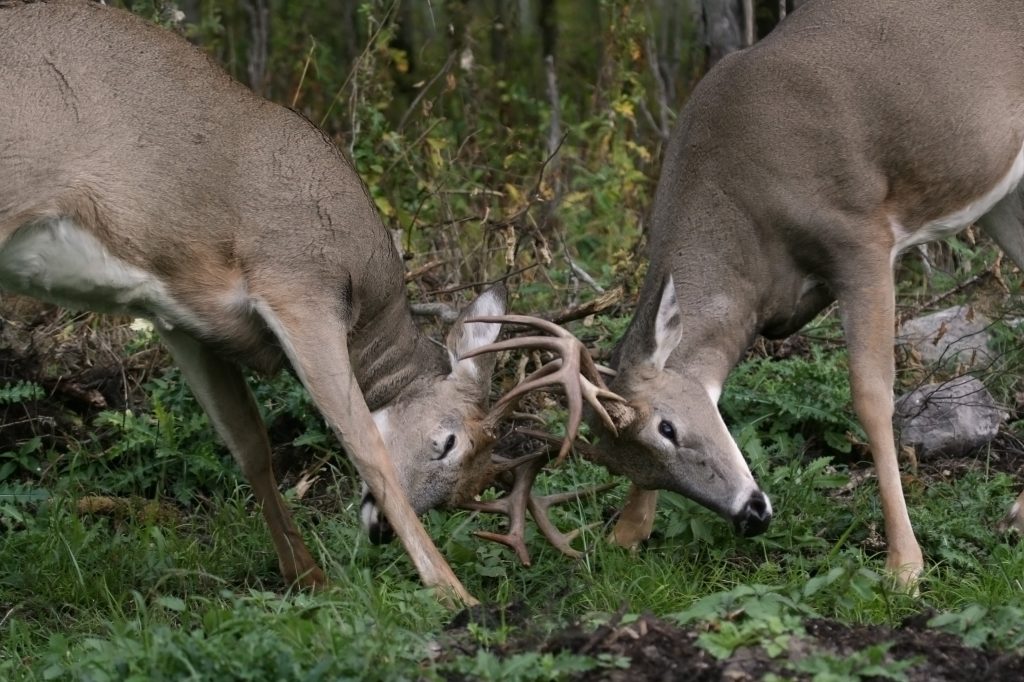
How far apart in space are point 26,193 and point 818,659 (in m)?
3.28

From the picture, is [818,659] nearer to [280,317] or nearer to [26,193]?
[280,317]

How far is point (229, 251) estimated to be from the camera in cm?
605

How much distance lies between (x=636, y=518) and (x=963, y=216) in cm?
Answer: 203

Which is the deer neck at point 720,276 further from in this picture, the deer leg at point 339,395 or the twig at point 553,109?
the twig at point 553,109

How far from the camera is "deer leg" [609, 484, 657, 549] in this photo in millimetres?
6391

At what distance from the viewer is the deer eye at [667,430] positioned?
6160mm

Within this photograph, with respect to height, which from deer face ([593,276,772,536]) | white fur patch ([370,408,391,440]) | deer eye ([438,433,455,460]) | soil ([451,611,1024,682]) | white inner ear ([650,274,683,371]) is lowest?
white fur patch ([370,408,391,440])

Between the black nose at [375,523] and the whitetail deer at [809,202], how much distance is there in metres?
0.92

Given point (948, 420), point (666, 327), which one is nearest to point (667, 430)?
point (666, 327)

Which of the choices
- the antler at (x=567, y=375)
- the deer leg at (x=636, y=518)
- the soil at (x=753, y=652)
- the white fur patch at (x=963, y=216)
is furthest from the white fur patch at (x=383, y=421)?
the white fur patch at (x=963, y=216)

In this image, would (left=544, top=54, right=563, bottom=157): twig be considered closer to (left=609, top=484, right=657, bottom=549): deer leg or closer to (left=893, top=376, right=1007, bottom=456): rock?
(left=893, top=376, right=1007, bottom=456): rock

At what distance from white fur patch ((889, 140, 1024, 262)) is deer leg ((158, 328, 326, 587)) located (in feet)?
9.41

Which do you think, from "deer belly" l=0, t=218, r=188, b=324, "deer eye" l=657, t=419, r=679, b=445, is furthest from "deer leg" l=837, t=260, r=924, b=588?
"deer belly" l=0, t=218, r=188, b=324

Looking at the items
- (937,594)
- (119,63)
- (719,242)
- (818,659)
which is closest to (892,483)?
(937,594)
